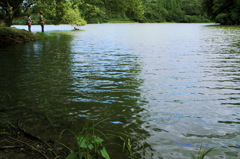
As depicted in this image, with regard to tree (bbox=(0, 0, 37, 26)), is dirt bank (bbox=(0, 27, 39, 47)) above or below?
below

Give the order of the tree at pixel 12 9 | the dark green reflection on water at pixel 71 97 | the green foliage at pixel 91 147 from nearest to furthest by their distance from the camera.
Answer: the green foliage at pixel 91 147
the dark green reflection on water at pixel 71 97
the tree at pixel 12 9

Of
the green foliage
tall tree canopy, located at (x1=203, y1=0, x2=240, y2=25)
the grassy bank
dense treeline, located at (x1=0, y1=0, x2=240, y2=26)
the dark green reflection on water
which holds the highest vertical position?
tall tree canopy, located at (x1=203, y1=0, x2=240, y2=25)

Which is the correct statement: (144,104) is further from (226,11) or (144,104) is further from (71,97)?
(226,11)

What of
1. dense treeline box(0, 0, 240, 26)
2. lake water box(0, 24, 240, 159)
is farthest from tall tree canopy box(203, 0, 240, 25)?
lake water box(0, 24, 240, 159)

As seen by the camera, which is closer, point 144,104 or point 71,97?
point 144,104

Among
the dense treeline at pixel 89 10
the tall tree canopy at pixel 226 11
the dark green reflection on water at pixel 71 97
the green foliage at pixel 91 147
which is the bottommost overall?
the dark green reflection on water at pixel 71 97

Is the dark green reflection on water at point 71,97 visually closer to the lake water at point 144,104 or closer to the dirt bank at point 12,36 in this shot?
the lake water at point 144,104

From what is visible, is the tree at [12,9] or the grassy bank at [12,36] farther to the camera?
the tree at [12,9]

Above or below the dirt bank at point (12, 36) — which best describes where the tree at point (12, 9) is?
above

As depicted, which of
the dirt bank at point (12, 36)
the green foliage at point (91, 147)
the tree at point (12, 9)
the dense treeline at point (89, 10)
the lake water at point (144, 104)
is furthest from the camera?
the tree at point (12, 9)

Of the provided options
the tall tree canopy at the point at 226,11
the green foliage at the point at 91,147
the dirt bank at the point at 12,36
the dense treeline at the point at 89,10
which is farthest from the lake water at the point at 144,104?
the tall tree canopy at the point at 226,11

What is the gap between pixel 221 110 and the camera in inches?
202

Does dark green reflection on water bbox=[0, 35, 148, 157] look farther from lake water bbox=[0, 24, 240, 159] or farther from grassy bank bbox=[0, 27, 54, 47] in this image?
grassy bank bbox=[0, 27, 54, 47]

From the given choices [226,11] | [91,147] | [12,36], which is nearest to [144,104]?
[91,147]
